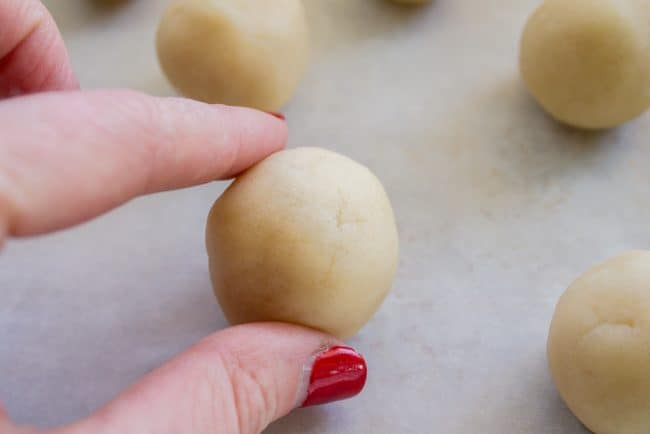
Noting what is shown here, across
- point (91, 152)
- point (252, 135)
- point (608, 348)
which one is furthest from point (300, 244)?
point (608, 348)

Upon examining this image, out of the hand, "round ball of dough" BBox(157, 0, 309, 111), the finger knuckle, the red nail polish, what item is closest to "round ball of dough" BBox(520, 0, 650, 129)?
"round ball of dough" BBox(157, 0, 309, 111)

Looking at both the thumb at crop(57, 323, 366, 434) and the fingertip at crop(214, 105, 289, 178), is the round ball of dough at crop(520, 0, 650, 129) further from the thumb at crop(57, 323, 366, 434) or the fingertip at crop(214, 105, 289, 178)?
the thumb at crop(57, 323, 366, 434)

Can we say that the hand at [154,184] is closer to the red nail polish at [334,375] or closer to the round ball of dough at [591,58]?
the red nail polish at [334,375]

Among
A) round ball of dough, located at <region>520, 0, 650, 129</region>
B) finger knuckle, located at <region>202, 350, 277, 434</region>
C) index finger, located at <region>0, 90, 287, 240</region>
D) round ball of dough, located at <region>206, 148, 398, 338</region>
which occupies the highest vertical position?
index finger, located at <region>0, 90, 287, 240</region>

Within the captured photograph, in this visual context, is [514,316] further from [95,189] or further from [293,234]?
[95,189]

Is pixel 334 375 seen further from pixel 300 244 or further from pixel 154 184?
pixel 154 184

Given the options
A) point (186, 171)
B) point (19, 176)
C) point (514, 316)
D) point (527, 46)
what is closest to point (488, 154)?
point (527, 46)

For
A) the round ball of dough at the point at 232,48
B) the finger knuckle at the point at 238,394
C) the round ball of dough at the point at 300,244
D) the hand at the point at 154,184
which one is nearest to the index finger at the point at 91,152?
the hand at the point at 154,184
